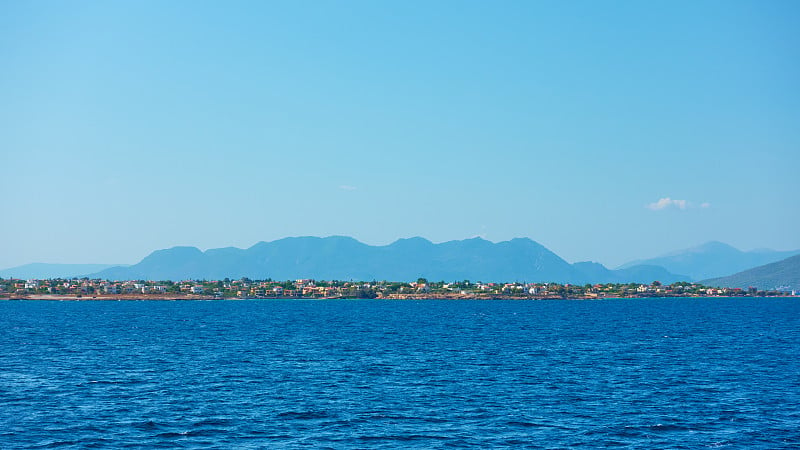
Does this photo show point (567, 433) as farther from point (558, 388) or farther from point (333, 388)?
point (333, 388)

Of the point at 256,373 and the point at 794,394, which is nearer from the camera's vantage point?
the point at 794,394

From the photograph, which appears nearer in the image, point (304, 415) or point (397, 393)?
point (304, 415)

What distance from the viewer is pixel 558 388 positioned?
7025cm

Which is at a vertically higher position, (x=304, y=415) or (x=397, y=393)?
(x=397, y=393)

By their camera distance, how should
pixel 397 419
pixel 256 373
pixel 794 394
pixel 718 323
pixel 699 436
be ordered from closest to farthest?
1. pixel 699 436
2. pixel 397 419
3. pixel 794 394
4. pixel 256 373
5. pixel 718 323

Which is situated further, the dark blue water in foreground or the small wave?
the small wave

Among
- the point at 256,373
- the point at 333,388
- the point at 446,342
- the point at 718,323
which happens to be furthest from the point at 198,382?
the point at 718,323

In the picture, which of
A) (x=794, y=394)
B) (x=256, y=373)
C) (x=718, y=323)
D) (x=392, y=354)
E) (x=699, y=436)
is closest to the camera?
(x=699, y=436)

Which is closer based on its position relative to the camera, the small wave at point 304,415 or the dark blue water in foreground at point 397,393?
the dark blue water in foreground at point 397,393

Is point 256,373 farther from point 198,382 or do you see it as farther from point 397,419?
point 397,419

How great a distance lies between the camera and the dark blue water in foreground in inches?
A: 1996

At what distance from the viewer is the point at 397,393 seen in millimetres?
67500

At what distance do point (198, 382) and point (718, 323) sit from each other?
143265 mm

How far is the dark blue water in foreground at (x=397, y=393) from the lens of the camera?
50688mm
